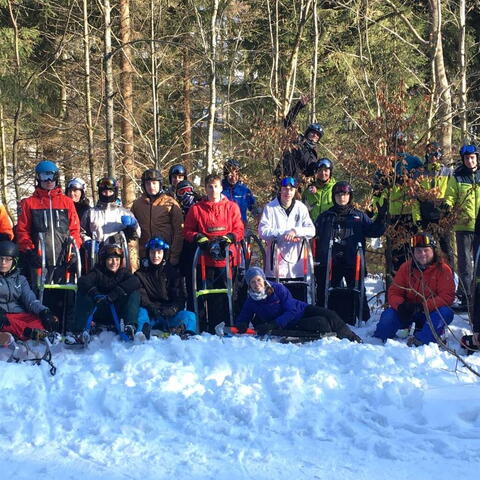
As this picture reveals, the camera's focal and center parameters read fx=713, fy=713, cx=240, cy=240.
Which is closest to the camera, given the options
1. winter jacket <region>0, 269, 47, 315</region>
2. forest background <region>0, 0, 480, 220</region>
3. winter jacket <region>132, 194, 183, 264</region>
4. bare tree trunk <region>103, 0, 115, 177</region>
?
winter jacket <region>0, 269, 47, 315</region>

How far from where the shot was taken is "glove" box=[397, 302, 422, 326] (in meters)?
7.73

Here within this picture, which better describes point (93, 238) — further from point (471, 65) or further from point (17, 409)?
point (471, 65)

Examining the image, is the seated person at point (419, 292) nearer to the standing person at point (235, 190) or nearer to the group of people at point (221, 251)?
the group of people at point (221, 251)

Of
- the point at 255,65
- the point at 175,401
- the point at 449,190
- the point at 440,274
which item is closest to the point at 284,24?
the point at 255,65

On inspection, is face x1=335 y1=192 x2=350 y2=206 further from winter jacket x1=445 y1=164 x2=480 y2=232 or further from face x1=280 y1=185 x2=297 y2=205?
winter jacket x1=445 y1=164 x2=480 y2=232

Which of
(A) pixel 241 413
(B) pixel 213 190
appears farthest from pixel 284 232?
(A) pixel 241 413

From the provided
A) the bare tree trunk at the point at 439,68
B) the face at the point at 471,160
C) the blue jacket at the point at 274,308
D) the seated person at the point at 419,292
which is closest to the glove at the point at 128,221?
the blue jacket at the point at 274,308

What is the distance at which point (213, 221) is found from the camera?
8258 millimetres

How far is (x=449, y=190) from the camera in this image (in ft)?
29.3

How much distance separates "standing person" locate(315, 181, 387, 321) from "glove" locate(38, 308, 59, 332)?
10.6ft

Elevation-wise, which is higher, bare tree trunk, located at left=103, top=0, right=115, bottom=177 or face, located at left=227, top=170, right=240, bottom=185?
bare tree trunk, located at left=103, top=0, right=115, bottom=177

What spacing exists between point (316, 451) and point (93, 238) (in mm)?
4939

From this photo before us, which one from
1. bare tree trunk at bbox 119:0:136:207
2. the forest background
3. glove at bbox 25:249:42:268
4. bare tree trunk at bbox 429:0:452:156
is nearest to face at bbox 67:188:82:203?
glove at bbox 25:249:42:268

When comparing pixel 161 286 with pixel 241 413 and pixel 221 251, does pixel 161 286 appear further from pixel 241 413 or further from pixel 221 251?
pixel 241 413
